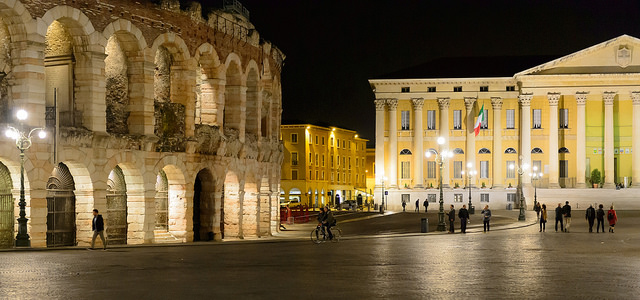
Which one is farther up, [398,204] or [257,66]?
[257,66]

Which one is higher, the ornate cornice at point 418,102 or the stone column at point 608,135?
the ornate cornice at point 418,102

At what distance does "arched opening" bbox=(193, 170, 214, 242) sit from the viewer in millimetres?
44625

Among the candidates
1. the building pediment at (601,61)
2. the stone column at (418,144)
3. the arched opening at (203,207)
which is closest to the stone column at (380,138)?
the stone column at (418,144)

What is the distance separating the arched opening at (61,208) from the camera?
36.5 meters

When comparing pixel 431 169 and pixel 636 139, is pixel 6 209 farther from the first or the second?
pixel 636 139

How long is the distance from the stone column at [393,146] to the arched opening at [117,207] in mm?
65864

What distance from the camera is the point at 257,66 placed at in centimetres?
4975

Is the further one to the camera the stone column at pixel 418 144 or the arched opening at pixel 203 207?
the stone column at pixel 418 144

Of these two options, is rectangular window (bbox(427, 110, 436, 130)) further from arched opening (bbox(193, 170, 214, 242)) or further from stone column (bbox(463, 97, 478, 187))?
arched opening (bbox(193, 170, 214, 242))

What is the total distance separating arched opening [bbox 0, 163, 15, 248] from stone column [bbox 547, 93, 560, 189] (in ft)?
240

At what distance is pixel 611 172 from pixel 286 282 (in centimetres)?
8219

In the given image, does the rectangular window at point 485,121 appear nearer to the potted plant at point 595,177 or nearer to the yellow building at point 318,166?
the potted plant at point 595,177

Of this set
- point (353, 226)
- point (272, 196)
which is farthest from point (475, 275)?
point (353, 226)

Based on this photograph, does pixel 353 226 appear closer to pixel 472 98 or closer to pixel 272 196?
pixel 272 196
